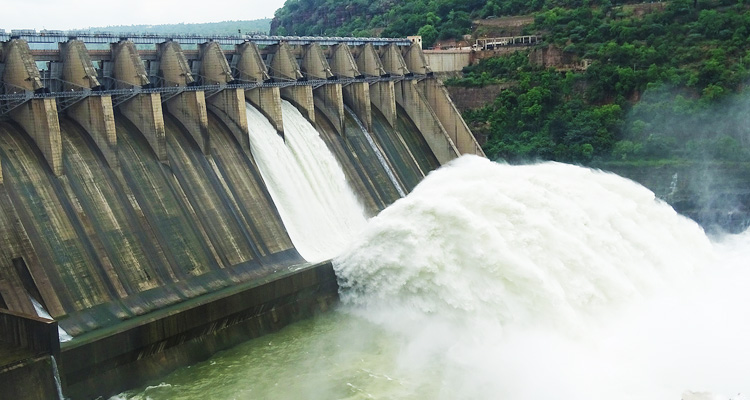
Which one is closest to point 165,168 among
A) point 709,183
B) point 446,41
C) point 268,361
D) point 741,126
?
point 268,361

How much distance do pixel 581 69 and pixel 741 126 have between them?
9.52 m

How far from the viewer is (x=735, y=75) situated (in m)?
42.7

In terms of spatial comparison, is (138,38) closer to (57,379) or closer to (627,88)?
(57,379)

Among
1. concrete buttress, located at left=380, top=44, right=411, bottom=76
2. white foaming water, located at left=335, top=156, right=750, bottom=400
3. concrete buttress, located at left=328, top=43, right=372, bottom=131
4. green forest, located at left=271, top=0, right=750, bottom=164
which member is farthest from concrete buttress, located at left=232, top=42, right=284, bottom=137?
green forest, located at left=271, top=0, right=750, bottom=164

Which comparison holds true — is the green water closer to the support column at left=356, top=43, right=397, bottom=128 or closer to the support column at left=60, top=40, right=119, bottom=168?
the support column at left=60, top=40, right=119, bottom=168

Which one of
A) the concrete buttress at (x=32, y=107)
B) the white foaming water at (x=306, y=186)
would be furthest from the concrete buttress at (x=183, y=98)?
the concrete buttress at (x=32, y=107)

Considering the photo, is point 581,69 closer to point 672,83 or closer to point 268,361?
point 672,83

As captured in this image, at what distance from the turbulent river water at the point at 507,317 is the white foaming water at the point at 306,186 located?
2.66 m

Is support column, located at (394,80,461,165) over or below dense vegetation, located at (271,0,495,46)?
below

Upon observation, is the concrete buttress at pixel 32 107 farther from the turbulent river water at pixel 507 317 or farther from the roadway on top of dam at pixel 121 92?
the turbulent river water at pixel 507 317

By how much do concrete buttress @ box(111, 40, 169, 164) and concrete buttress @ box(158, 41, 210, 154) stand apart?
1400 millimetres

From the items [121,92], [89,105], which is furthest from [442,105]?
[89,105]

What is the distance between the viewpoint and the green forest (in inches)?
1650

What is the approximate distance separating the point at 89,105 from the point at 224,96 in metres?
5.92
